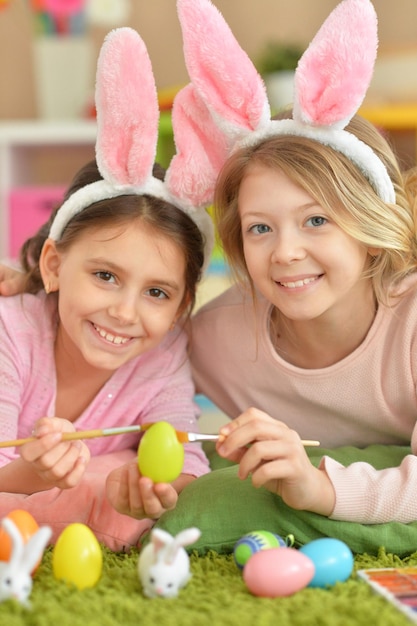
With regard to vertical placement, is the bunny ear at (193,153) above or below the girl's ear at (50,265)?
above

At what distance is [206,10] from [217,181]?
23 centimetres

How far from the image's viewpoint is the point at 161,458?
972 millimetres

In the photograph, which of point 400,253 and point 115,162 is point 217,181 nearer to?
point 115,162

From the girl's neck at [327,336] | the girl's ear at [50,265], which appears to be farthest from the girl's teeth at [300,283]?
the girl's ear at [50,265]

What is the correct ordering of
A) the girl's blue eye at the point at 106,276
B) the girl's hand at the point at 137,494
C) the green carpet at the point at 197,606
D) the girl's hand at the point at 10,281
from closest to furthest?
the green carpet at the point at 197,606, the girl's hand at the point at 137,494, the girl's blue eye at the point at 106,276, the girl's hand at the point at 10,281

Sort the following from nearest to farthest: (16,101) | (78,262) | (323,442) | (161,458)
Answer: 1. (161,458)
2. (78,262)
3. (323,442)
4. (16,101)

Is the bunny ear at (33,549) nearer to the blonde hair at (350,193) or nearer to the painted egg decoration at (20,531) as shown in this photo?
the painted egg decoration at (20,531)

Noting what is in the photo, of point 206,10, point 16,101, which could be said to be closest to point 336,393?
point 206,10

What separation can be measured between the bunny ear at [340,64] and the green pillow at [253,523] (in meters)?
0.49

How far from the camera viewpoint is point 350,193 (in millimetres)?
1169

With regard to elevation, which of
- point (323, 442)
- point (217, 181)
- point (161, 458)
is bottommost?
point (323, 442)

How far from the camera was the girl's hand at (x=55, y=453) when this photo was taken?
3.17 ft

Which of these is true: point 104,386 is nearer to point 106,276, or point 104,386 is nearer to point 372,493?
point 106,276

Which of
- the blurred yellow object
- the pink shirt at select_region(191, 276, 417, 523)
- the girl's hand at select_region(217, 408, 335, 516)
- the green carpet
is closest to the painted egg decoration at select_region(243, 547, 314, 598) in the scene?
the green carpet
